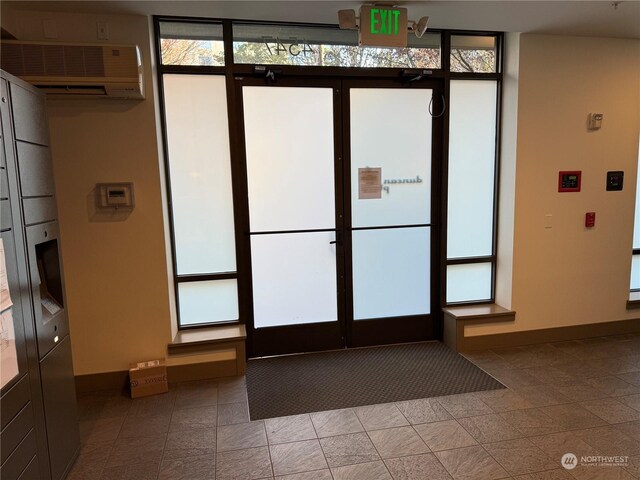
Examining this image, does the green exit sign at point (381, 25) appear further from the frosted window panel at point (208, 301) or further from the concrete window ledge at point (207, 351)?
the concrete window ledge at point (207, 351)

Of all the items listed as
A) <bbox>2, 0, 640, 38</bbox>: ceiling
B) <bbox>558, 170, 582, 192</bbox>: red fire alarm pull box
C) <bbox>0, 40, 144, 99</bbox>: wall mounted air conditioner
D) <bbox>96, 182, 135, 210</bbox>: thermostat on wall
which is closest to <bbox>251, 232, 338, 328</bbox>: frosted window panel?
<bbox>96, 182, 135, 210</bbox>: thermostat on wall

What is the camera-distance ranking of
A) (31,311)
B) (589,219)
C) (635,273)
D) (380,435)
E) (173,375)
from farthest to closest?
1. (635,273)
2. (589,219)
3. (173,375)
4. (380,435)
5. (31,311)

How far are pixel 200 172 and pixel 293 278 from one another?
1.20 m

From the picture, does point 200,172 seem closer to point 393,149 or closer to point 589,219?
point 393,149

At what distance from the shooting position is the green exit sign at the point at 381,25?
2684 mm

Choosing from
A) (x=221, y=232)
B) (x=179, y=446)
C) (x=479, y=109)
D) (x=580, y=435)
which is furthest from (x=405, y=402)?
(x=479, y=109)

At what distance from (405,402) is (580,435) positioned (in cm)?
105

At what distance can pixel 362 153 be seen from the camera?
3543 mm

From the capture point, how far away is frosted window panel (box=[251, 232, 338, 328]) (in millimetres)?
3504

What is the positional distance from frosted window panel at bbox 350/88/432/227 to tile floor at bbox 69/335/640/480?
159 cm

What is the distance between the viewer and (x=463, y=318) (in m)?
3.60

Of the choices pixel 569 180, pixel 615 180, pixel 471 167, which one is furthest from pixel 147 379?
pixel 615 180

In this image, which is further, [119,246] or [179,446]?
[119,246]

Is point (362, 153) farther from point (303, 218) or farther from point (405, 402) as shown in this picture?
point (405, 402)
